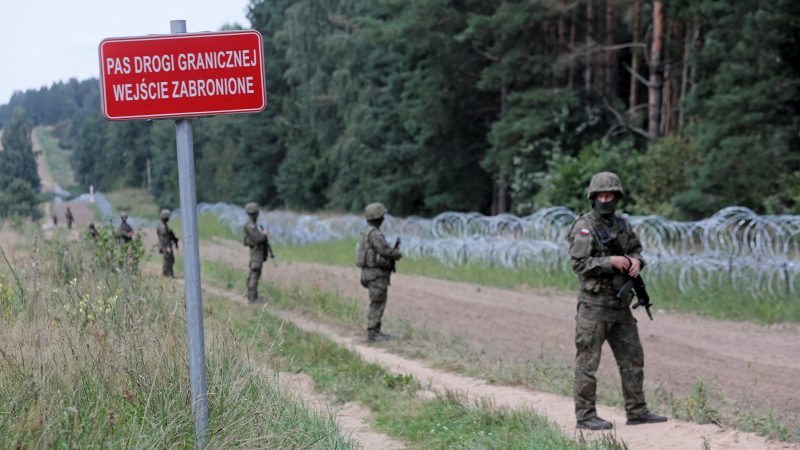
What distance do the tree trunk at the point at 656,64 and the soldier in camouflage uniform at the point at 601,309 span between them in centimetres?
2034

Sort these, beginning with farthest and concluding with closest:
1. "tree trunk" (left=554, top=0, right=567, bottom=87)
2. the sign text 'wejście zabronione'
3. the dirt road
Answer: "tree trunk" (left=554, top=0, right=567, bottom=87)
the dirt road
the sign text 'wejście zabronione'

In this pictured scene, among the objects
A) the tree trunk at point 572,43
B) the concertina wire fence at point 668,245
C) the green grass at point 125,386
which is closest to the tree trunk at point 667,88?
the tree trunk at point 572,43

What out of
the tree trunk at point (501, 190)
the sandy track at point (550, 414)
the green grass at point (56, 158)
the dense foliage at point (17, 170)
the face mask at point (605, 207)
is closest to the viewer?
the sandy track at point (550, 414)

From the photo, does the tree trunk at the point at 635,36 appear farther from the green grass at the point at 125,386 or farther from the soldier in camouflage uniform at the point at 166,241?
the green grass at the point at 125,386

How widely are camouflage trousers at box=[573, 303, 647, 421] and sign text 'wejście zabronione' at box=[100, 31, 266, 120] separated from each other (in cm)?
337

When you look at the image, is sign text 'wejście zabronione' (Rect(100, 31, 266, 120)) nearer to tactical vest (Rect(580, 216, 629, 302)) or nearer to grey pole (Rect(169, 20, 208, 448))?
grey pole (Rect(169, 20, 208, 448))

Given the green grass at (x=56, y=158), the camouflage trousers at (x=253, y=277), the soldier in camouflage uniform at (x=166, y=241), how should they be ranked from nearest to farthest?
the camouflage trousers at (x=253, y=277)
the soldier in camouflage uniform at (x=166, y=241)
the green grass at (x=56, y=158)

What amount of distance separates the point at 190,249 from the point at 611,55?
1116 inches

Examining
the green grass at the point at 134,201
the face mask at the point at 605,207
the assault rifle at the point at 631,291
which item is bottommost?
the green grass at the point at 134,201

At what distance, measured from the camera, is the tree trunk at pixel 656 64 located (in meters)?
26.5

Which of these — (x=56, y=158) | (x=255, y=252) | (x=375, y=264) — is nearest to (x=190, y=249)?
(x=375, y=264)

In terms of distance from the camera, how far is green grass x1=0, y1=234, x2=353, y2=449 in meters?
4.66

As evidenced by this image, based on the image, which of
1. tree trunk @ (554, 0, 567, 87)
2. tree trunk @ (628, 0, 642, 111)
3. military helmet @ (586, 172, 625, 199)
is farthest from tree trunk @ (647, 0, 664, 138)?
military helmet @ (586, 172, 625, 199)

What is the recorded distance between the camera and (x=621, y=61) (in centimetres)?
3291
